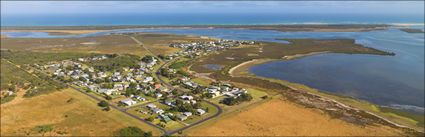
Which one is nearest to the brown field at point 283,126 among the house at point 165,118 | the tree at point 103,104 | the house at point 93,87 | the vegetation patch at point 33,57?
the house at point 165,118

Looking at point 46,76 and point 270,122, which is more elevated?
point 46,76

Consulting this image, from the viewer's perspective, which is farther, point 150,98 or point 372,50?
point 372,50

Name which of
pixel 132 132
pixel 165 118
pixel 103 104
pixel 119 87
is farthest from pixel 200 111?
pixel 119 87

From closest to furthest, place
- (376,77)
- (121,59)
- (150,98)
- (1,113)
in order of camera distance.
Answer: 1. (1,113)
2. (150,98)
3. (376,77)
4. (121,59)

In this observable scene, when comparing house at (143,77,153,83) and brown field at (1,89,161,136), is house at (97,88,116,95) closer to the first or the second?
brown field at (1,89,161,136)

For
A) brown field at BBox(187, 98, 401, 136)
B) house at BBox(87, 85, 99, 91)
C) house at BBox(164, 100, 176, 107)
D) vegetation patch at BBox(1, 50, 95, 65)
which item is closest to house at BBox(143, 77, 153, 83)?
house at BBox(87, 85, 99, 91)

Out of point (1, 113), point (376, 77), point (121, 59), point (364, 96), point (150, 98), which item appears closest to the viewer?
point (1, 113)

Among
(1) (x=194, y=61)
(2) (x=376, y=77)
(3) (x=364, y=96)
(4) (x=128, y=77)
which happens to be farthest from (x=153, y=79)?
(2) (x=376, y=77)

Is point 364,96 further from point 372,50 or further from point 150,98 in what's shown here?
point 372,50
